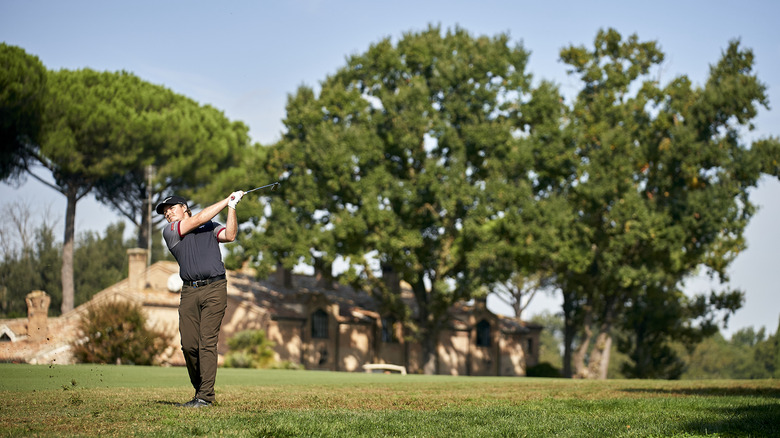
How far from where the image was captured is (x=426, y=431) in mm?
7246

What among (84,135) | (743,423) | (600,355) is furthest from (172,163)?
(743,423)

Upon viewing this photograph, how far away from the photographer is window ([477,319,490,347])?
57688 mm

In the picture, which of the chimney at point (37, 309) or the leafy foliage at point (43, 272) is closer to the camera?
the chimney at point (37, 309)

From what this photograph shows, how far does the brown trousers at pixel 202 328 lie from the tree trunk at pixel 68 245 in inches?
1697

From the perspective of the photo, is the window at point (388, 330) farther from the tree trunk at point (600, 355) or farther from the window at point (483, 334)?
the tree trunk at point (600, 355)

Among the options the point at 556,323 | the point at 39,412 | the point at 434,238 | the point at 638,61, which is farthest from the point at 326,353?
the point at 556,323

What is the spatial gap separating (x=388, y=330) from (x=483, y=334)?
807cm

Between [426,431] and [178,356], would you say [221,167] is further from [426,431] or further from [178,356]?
[426,431]

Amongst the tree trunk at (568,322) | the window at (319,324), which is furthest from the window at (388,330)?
the tree trunk at (568,322)

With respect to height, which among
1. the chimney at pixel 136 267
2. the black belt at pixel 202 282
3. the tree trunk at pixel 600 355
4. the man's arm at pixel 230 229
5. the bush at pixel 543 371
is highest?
the chimney at pixel 136 267

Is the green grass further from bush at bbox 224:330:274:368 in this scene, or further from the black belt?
bush at bbox 224:330:274:368

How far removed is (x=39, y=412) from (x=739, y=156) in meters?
39.2

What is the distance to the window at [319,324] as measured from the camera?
49.7m

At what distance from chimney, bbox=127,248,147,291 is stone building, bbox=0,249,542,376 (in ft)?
0.19
